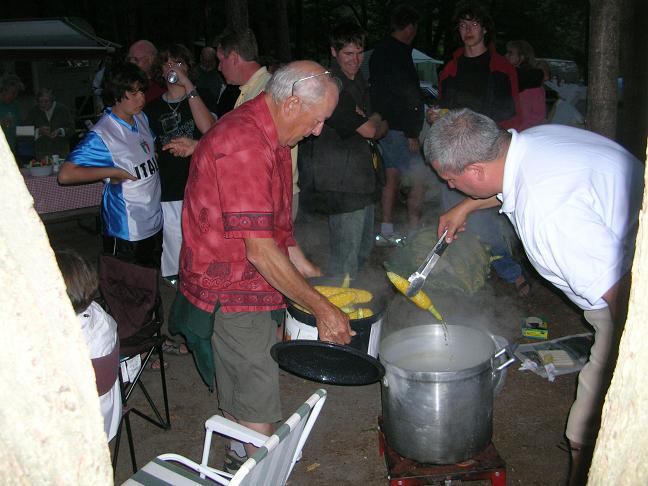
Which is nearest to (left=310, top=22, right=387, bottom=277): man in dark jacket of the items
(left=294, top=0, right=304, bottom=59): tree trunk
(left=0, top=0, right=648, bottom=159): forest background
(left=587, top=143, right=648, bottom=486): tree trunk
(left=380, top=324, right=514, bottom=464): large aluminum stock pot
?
(left=380, top=324, right=514, bottom=464): large aluminum stock pot

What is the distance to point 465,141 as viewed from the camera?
2693 millimetres

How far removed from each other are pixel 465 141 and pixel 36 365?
204 cm

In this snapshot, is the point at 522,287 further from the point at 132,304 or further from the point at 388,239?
the point at 132,304

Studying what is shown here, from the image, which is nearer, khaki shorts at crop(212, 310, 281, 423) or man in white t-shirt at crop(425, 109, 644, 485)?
man in white t-shirt at crop(425, 109, 644, 485)

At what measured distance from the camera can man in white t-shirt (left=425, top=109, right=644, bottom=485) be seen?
244 centimetres

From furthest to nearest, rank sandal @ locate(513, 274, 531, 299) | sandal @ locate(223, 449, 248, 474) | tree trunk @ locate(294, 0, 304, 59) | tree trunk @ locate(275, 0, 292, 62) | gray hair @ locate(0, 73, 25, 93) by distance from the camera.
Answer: tree trunk @ locate(294, 0, 304, 59) < tree trunk @ locate(275, 0, 292, 62) < gray hair @ locate(0, 73, 25, 93) < sandal @ locate(513, 274, 531, 299) < sandal @ locate(223, 449, 248, 474)

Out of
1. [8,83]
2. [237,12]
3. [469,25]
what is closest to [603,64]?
[469,25]

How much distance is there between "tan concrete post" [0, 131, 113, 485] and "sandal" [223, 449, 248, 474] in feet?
7.58

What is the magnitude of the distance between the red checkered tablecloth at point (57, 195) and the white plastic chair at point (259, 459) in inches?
177

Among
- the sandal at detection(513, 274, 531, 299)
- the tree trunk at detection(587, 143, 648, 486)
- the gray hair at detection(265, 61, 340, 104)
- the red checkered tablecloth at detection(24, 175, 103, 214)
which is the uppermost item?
the gray hair at detection(265, 61, 340, 104)

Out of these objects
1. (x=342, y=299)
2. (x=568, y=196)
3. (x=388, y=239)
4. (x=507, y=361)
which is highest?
(x=568, y=196)

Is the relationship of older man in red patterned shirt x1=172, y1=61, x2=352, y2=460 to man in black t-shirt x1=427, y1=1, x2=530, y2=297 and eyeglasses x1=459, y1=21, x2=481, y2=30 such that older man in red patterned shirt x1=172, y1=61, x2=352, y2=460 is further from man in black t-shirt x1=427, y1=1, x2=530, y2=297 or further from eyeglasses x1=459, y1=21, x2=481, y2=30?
eyeglasses x1=459, y1=21, x2=481, y2=30

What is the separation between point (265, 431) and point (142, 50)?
365 cm

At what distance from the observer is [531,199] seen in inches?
100
